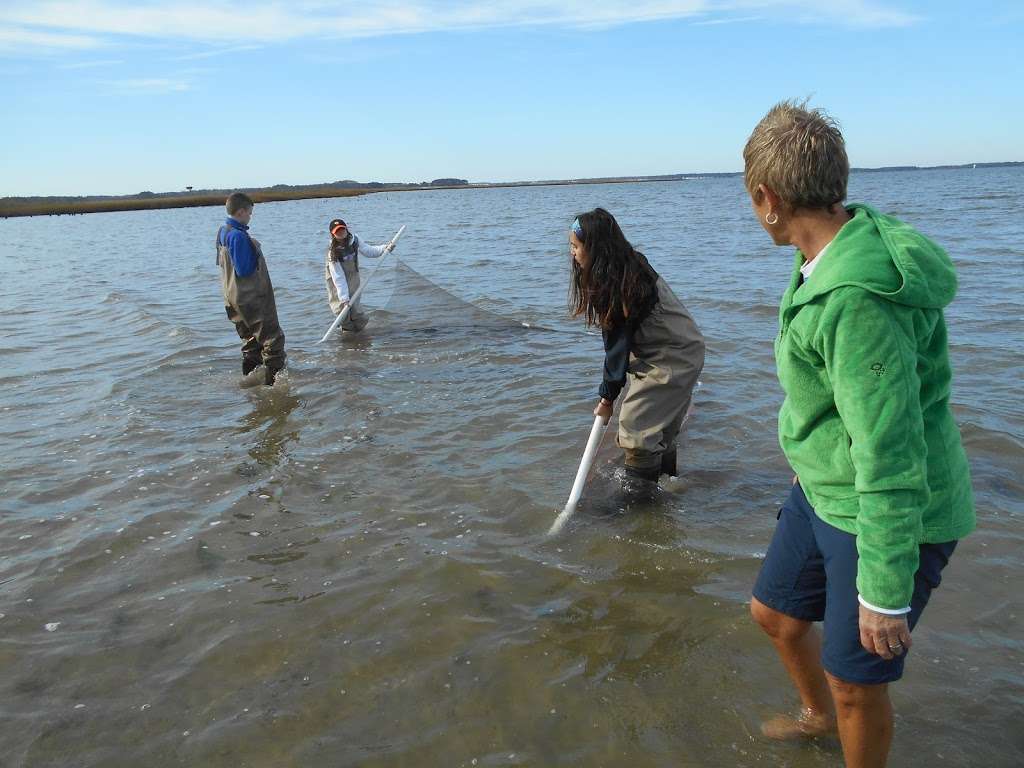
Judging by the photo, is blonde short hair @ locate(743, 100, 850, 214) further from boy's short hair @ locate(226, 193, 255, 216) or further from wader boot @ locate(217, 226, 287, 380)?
wader boot @ locate(217, 226, 287, 380)

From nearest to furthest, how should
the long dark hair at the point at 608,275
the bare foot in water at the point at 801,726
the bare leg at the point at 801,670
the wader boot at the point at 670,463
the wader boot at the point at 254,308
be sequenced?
the bare leg at the point at 801,670 → the bare foot in water at the point at 801,726 → the long dark hair at the point at 608,275 → the wader boot at the point at 670,463 → the wader boot at the point at 254,308

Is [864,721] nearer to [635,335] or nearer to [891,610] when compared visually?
[891,610]

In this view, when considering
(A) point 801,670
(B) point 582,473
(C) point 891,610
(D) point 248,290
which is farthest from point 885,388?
(D) point 248,290

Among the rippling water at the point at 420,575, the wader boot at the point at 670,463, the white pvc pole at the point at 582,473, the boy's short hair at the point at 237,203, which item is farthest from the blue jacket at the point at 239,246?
the wader boot at the point at 670,463

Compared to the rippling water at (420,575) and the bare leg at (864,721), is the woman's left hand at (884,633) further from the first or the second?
the rippling water at (420,575)

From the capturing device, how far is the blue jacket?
26.6ft

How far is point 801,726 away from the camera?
2959 mm

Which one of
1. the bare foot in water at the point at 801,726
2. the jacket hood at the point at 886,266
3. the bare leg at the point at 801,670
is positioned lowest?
the bare foot in water at the point at 801,726

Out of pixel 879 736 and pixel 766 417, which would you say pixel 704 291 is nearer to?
pixel 766 417

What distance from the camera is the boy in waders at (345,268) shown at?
11133mm

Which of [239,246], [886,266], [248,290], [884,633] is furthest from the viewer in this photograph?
[248,290]

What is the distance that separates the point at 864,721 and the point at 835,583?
1.47ft

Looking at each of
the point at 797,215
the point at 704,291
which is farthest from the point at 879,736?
the point at 704,291

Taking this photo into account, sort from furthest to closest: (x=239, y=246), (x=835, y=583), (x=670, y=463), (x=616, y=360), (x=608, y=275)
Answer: (x=239, y=246)
(x=670, y=463)
(x=616, y=360)
(x=608, y=275)
(x=835, y=583)
